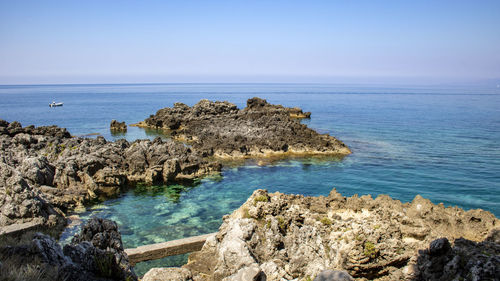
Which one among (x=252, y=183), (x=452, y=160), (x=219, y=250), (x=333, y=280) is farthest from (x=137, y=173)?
(x=452, y=160)

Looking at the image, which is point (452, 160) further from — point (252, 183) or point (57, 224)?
point (57, 224)

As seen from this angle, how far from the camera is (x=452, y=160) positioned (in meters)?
41.2

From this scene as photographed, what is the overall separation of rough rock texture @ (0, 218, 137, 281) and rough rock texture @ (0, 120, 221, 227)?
1294cm

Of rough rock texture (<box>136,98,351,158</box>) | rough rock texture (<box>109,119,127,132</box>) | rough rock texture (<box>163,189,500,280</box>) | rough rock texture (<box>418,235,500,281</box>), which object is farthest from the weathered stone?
rough rock texture (<box>109,119,127,132</box>)

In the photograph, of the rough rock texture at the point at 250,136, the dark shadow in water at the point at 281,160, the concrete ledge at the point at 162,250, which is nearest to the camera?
the concrete ledge at the point at 162,250

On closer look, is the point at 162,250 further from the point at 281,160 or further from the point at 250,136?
the point at 250,136

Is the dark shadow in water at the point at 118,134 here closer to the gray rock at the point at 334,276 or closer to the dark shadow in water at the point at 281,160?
the dark shadow in water at the point at 281,160

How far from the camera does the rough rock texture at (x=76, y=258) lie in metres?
7.94

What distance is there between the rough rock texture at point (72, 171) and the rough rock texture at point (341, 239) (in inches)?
483

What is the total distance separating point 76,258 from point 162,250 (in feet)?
28.9

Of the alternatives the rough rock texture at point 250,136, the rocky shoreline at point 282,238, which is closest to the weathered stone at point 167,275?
the rocky shoreline at point 282,238

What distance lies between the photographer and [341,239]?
1284cm

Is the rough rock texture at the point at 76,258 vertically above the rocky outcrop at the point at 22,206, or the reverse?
the rough rock texture at the point at 76,258

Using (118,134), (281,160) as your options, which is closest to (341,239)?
(281,160)
